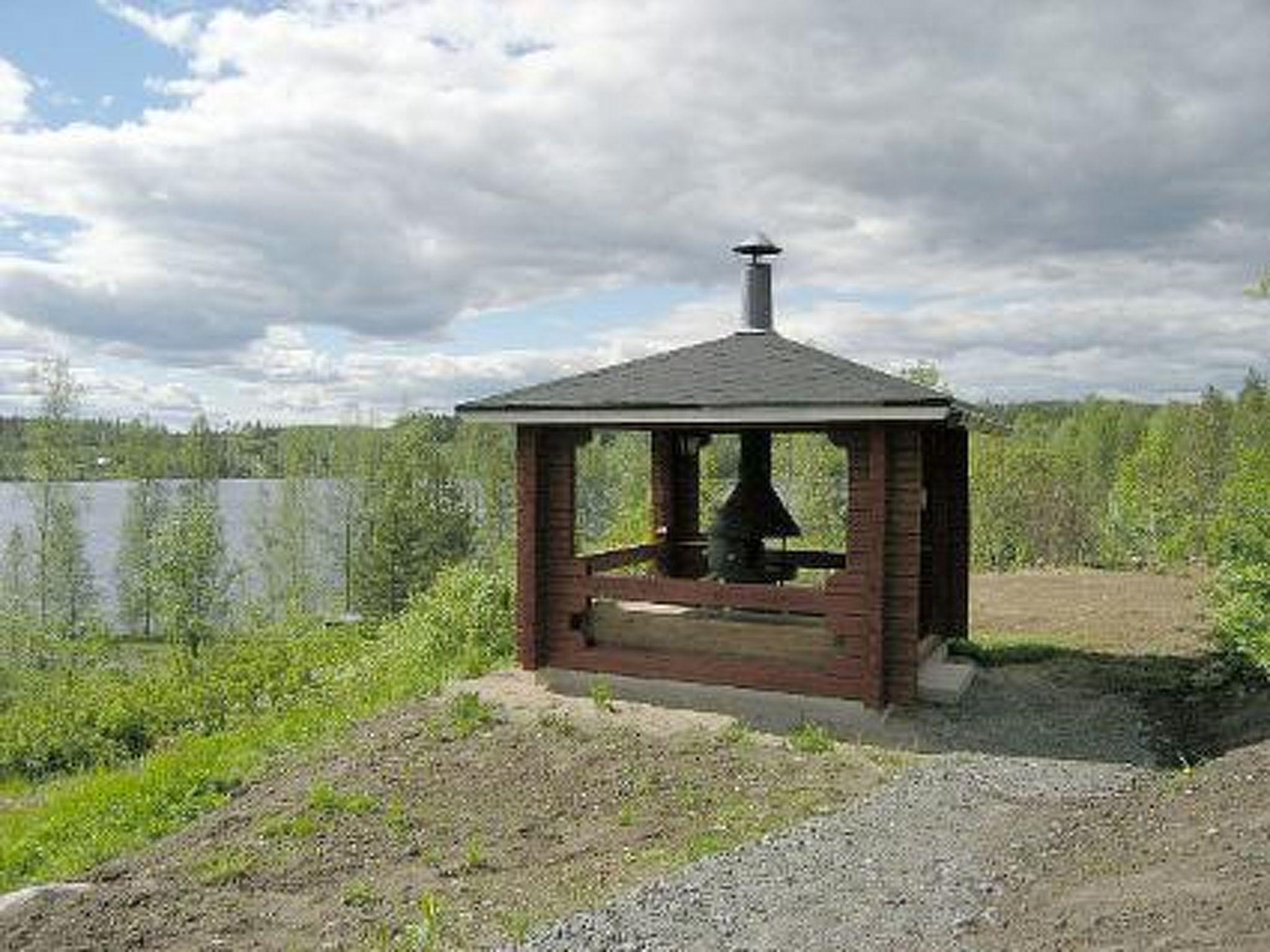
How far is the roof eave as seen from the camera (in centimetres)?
820

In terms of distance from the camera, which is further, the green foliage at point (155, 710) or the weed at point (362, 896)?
the green foliage at point (155, 710)

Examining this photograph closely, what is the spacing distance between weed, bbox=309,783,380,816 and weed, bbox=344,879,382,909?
125cm

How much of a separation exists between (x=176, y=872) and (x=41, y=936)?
3.23ft

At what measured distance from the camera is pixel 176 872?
6574mm

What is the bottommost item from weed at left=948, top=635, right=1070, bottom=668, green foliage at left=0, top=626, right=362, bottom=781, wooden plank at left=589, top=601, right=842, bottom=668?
green foliage at left=0, top=626, right=362, bottom=781

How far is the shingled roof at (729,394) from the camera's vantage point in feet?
27.4

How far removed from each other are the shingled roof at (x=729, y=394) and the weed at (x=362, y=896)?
4.38m

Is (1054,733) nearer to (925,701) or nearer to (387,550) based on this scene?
(925,701)

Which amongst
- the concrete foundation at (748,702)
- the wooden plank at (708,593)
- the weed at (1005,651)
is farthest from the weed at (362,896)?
the weed at (1005,651)

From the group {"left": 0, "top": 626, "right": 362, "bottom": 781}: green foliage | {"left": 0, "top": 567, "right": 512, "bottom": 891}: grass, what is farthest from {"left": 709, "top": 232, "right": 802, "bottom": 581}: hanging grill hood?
{"left": 0, "top": 626, "right": 362, "bottom": 781}: green foliage

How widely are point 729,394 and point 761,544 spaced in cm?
189

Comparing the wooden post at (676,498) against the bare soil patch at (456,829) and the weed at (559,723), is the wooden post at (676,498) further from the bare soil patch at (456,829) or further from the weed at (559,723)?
the weed at (559,723)

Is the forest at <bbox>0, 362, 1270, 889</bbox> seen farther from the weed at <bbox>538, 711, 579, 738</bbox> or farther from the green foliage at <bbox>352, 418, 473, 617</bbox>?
the weed at <bbox>538, 711, 579, 738</bbox>

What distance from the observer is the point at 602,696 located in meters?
9.37
